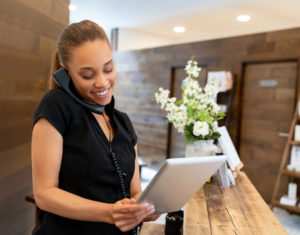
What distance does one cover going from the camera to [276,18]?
484 centimetres

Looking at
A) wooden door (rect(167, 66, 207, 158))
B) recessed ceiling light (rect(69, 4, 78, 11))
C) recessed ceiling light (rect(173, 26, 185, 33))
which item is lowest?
wooden door (rect(167, 66, 207, 158))

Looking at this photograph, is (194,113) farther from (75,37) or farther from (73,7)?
(73,7)

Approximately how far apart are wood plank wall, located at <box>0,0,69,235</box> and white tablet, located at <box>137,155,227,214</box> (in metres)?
0.89

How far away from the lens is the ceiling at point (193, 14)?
4396mm

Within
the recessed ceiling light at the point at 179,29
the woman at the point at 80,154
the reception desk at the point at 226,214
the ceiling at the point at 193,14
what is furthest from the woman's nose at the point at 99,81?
the recessed ceiling light at the point at 179,29

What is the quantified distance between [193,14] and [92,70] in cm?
453

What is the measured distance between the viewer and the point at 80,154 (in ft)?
2.69

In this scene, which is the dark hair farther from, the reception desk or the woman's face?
the reception desk

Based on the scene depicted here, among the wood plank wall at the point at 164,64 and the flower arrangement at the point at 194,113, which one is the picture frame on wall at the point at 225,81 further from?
the flower arrangement at the point at 194,113

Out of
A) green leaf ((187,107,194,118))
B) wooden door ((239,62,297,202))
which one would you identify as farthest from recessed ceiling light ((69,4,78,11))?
green leaf ((187,107,194,118))

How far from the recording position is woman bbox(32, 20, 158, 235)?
0.75 meters

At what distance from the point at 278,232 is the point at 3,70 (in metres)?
1.35

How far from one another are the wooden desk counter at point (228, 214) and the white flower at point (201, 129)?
1.07ft

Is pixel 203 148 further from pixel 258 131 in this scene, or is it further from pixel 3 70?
pixel 258 131
